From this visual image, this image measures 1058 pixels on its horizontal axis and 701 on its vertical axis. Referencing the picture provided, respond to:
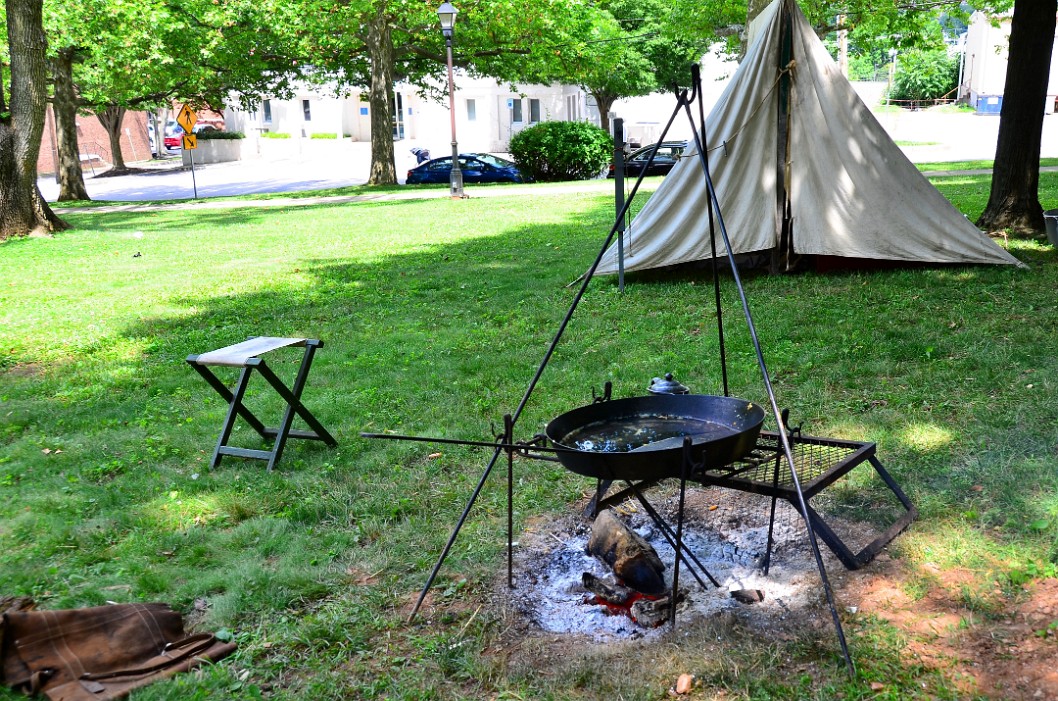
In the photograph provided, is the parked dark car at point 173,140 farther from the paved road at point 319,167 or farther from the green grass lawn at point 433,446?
the green grass lawn at point 433,446

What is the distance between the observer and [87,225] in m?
19.6

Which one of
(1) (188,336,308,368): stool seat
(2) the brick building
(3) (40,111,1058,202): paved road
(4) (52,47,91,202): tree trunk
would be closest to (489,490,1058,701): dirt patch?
(1) (188,336,308,368): stool seat

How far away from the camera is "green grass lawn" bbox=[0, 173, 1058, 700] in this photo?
3506 millimetres

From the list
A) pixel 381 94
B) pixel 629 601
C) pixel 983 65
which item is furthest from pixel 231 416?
pixel 983 65

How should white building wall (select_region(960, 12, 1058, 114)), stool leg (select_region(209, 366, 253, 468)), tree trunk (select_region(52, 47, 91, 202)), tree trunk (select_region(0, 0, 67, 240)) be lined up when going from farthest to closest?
white building wall (select_region(960, 12, 1058, 114)) → tree trunk (select_region(52, 47, 91, 202)) → tree trunk (select_region(0, 0, 67, 240)) → stool leg (select_region(209, 366, 253, 468))

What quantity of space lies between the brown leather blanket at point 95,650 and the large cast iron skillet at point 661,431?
1605mm

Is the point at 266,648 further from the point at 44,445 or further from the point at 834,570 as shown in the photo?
the point at 44,445

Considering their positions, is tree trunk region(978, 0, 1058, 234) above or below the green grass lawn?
above

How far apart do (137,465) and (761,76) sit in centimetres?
691

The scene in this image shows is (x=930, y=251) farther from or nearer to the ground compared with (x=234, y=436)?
farther from the ground

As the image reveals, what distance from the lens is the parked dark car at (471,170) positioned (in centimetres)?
2941

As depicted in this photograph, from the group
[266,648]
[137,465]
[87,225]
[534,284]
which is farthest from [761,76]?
[87,225]

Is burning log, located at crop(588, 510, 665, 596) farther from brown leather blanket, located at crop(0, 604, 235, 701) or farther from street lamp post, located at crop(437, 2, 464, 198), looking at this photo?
street lamp post, located at crop(437, 2, 464, 198)

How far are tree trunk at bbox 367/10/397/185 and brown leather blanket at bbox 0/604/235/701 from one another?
23359mm
